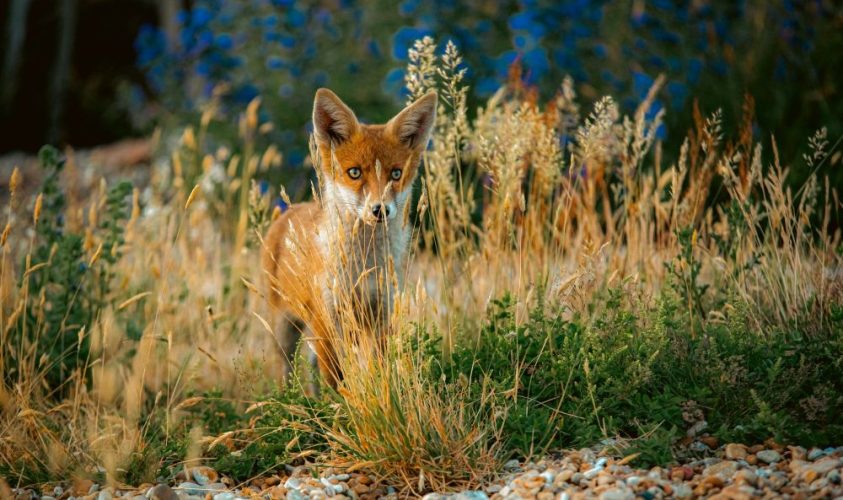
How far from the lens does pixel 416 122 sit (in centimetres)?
436

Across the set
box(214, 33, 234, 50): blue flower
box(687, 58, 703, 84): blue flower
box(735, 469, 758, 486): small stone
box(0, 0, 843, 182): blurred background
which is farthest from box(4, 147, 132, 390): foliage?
box(687, 58, 703, 84): blue flower

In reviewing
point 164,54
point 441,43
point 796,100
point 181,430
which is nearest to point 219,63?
point 164,54

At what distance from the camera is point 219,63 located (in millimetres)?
8281

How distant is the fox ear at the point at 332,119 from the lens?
417 cm

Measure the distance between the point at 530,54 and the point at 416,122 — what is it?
252cm

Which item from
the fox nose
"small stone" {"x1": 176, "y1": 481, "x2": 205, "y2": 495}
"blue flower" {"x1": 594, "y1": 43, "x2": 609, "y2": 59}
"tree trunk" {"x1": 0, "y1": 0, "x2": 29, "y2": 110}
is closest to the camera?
"small stone" {"x1": 176, "y1": 481, "x2": 205, "y2": 495}

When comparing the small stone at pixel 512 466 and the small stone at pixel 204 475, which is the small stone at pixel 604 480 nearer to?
the small stone at pixel 512 466

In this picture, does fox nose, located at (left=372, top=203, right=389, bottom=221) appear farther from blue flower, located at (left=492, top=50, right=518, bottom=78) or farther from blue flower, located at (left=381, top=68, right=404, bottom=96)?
blue flower, located at (left=381, top=68, right=404, bottom=96)

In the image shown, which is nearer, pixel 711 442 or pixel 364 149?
pixel 711 442

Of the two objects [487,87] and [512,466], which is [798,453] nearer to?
[512,466]

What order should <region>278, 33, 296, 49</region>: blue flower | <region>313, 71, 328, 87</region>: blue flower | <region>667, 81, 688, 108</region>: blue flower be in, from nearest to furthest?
<region>667, 81, 688, 108</region>: blue flower → <region>278, 33, 296, 49</region>: blue flower → <region>313, 71, 328, 87</region>: blue flower

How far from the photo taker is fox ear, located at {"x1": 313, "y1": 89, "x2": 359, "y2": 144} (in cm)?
417

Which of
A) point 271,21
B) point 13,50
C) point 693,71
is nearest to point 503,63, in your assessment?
point 693,71

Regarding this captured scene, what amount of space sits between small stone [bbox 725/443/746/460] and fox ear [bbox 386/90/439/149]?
2069 millimetres
